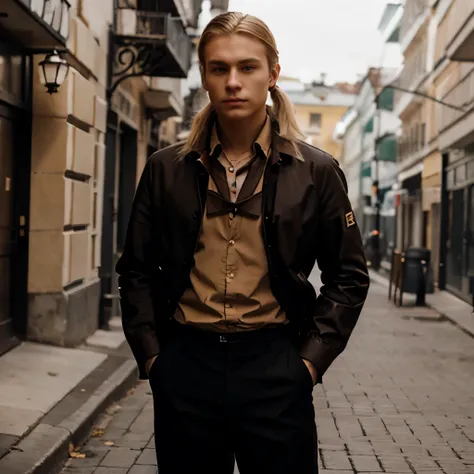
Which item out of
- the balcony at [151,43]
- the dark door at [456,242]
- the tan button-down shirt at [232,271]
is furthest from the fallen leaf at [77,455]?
the dark door at [456,242]

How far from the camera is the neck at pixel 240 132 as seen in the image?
2664mm

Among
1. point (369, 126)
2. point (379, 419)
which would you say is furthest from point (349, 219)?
point (369, 126)

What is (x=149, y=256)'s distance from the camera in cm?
274

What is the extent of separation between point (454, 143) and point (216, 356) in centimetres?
1786

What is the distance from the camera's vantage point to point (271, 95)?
111 inches

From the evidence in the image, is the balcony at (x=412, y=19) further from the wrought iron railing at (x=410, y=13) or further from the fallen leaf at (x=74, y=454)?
the fallen leaf at (x=74, y=454)

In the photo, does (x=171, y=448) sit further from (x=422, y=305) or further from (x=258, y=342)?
(x=422, y=305)

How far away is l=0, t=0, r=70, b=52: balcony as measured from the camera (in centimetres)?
705

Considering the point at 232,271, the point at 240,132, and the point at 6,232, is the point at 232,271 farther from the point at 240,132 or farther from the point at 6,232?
the point at 6,232

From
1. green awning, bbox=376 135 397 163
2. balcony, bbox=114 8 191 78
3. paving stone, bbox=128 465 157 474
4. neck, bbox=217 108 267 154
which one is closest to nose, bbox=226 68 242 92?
neck, bbox=217 108 267 154

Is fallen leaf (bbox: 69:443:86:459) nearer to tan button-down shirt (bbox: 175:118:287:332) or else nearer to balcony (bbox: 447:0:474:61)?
tan button-down shirt (bbox: 175:118:287:332)

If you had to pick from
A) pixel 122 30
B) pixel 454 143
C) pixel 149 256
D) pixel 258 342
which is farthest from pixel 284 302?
pixel 454 143

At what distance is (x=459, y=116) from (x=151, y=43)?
10.1 metres

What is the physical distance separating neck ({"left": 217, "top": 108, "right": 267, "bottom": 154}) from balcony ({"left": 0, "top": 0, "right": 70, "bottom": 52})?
15.2 feet
